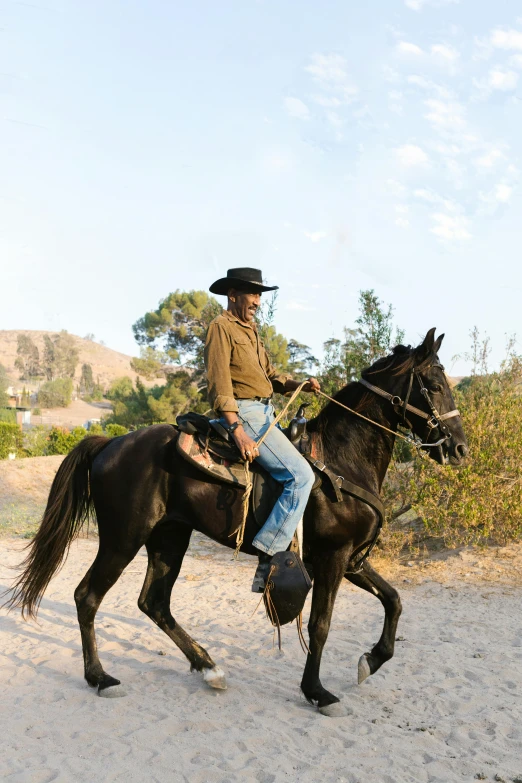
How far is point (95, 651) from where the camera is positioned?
457 centimetres

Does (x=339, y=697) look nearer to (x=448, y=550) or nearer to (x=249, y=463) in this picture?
(x=249, y=463)

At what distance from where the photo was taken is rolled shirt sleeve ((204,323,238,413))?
13.4ft

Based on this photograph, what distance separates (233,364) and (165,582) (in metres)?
1.86

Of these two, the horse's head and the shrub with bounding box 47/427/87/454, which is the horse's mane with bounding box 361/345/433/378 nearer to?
the horse's head

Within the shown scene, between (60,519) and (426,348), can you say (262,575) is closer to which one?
(60,519)

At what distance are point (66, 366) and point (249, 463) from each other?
102m

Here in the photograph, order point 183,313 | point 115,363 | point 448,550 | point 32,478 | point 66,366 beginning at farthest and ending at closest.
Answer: point 115,363, point 66,366, point 183,313, point 32,478, point 448,550

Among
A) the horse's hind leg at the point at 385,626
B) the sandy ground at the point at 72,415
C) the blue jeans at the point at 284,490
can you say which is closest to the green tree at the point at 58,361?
the sandy ground at the point at 72,415

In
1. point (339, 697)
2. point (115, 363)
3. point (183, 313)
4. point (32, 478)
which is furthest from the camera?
point (115, 363)

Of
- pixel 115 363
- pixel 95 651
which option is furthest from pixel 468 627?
pixel 115 363

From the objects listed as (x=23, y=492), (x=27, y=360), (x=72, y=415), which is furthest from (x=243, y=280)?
(x=27, y=360)

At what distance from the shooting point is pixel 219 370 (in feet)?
13.5

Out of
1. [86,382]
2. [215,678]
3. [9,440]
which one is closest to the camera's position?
[215,678]

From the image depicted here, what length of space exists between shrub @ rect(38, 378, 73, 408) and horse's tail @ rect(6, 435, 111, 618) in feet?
237
